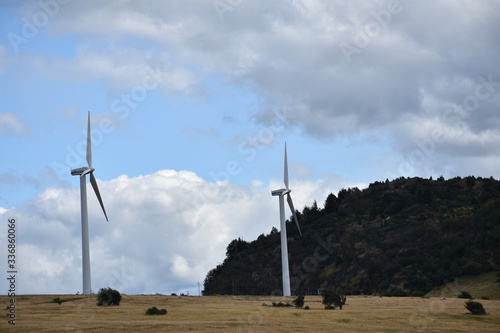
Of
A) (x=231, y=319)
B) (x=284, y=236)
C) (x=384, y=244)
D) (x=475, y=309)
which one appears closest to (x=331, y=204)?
(x=384, y=244)

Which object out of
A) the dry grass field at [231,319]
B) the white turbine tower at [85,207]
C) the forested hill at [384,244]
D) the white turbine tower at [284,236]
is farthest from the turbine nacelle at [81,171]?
the forested hill at [384,244]

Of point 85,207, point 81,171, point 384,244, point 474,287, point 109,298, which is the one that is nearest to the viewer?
point 109,298

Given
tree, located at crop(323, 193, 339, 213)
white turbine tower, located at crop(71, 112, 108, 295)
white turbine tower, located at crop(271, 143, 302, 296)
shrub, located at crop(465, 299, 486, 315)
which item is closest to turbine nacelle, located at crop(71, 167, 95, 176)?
white turbine tower, located at crop(71, 112, 108, 295)

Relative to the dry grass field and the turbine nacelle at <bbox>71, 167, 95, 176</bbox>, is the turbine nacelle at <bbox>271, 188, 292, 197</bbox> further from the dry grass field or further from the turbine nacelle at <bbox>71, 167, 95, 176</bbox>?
the dry grass field

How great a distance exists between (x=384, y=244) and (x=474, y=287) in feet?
105

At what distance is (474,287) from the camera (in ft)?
378

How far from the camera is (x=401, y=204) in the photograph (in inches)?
6560

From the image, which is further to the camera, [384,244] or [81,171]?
[384,244]

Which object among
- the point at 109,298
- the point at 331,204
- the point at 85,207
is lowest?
the point at 109,298

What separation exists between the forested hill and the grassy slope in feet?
7.28

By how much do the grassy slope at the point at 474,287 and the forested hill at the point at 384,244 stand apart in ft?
7.28

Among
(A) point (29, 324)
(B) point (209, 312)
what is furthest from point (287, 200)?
(A) point (29, 324)

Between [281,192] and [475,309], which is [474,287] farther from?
[475,309]

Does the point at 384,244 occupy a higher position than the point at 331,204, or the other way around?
the point at 331,204
